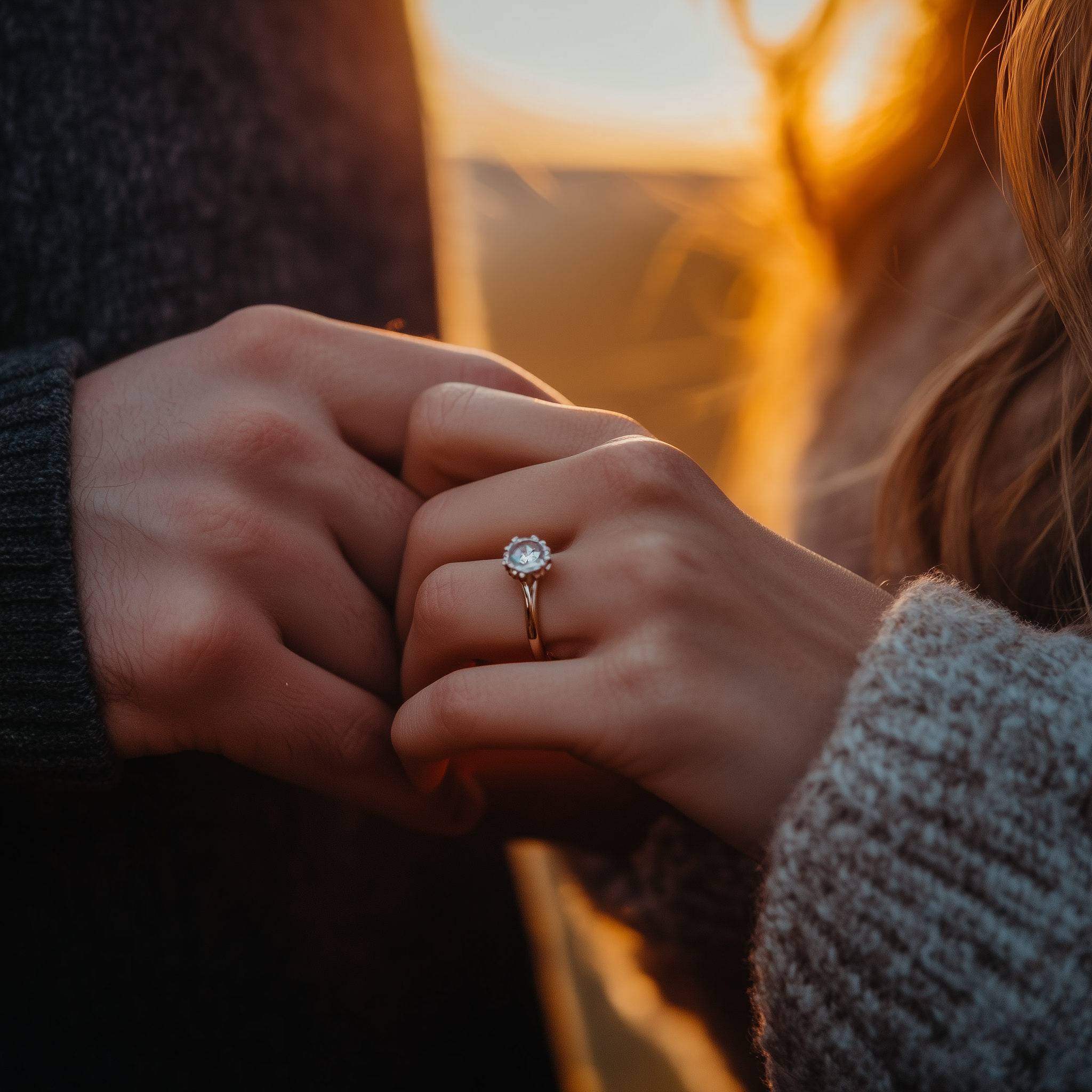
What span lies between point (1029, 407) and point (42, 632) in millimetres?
808

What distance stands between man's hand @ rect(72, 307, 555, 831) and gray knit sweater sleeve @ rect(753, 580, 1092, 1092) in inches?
11.7

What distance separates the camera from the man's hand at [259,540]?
18.9 inches

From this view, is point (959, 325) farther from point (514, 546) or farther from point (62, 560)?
point (62, 560)

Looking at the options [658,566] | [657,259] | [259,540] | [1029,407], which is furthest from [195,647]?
[657,259]

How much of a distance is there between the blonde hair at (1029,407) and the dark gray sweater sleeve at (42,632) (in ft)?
2.29

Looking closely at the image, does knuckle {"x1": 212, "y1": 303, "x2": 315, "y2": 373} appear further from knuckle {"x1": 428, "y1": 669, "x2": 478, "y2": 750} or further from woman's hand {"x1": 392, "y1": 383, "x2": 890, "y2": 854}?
knuckle {"x1": 428, "y1": 669, "x2": 478, "y2": 750}

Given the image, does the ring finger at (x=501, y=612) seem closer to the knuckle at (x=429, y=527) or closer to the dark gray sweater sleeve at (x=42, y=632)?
the knuckle at (x=429, y=527)

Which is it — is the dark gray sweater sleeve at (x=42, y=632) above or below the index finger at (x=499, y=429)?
below

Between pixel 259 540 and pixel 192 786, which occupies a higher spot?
pixel 259 540

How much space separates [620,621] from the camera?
0.45 metres

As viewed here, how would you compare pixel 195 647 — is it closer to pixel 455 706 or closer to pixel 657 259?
pixel 455 706

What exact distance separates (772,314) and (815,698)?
102 cm

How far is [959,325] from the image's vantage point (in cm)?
82

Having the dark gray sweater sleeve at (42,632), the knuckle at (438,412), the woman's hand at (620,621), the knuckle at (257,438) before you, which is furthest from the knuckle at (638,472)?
the dark gray sweater sleeve at (42,632)
